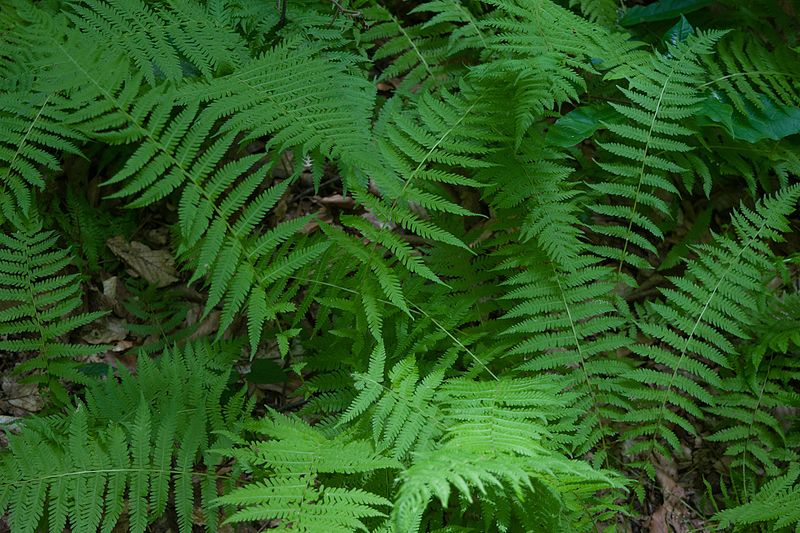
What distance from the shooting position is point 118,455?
2283mm

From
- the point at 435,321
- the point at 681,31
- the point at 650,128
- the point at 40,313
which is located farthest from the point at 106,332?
the point at 681,31

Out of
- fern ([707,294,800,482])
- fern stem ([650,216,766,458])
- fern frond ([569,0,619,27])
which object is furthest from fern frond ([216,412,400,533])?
fern frond ([569,0,619,27])

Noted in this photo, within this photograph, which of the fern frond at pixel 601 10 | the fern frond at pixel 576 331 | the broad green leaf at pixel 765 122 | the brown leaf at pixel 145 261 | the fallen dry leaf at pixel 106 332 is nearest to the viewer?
the fern frond at pixel 576 331

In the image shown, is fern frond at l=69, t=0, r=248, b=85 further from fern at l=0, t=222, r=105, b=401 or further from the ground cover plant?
fern at l=0, t=222, r=105, b=401

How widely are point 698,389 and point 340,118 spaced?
1994 mm

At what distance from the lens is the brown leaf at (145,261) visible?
10.9 ft

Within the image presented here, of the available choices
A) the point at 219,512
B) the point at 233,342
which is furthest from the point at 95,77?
the point at 219,512

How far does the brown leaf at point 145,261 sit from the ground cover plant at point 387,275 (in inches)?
0.4

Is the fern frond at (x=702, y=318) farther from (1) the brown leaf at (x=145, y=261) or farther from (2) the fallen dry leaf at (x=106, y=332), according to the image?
(2) the fallen dry leaf at (x=106, y=332)

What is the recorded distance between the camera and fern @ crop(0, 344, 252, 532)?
2.20 meters

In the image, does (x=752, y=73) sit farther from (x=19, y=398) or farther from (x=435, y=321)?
(x=19, y=398)

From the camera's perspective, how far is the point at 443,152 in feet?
9.05

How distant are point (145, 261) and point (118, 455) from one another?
4.35 feet

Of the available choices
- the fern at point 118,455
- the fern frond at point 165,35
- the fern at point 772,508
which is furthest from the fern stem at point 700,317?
the fern frond at point 165,35
